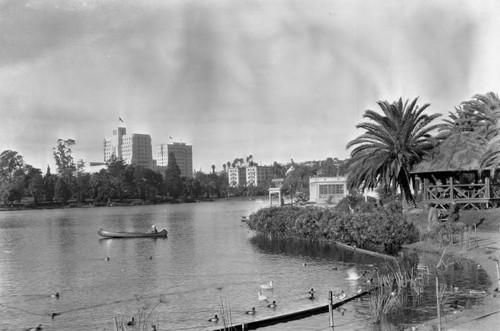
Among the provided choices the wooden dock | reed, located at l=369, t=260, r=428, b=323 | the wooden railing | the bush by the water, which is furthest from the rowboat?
the wooden dock

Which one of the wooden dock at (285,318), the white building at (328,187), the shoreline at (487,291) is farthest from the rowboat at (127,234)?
the white building at (328,187)

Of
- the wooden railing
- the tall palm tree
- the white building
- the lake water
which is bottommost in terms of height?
the lake water

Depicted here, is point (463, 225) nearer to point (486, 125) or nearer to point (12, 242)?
point (486, 125)

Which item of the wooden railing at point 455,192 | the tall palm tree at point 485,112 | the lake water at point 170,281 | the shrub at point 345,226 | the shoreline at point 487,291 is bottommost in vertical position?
the lake water at point 170,281

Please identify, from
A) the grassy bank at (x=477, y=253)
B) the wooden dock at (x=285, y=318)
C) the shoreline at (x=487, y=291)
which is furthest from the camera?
the wooden dock at (x=285, y=318)

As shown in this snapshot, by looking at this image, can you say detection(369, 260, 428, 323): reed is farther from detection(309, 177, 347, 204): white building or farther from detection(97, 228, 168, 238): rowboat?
detection(309, 177, 347, 204): white building

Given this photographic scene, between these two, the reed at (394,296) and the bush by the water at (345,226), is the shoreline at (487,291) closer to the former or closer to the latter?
the bush by the water at (345,226)

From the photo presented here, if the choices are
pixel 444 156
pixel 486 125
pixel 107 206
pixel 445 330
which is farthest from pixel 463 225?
pixel 107 206
